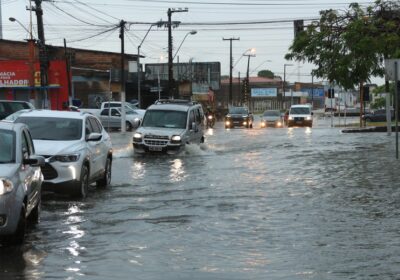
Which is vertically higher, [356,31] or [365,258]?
[356,31]

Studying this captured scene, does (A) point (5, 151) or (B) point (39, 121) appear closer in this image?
(A) point (5, 151)

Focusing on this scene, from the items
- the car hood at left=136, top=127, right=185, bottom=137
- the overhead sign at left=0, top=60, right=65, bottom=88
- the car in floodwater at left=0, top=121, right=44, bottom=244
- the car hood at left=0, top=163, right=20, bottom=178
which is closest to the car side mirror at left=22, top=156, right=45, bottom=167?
the car in floodwater at left=0, top=121, right=44, bottom=244

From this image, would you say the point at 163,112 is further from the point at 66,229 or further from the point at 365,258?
the point at 365,258

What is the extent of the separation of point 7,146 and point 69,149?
11.1ft

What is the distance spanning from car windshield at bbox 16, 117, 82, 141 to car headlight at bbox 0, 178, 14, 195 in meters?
5.11

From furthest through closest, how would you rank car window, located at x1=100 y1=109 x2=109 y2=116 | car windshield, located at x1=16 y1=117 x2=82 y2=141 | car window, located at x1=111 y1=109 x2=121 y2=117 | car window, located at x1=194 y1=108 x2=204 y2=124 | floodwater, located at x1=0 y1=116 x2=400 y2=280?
car window, located at x1=111 y1=109 x2=121 y2=117 < car window, located at x1=100 y1=109 x2=109 y2=116 < car window, located at x1=194 y1=108 x2=204 y2=124 < car windshield, located at x1=16 y1=117 x2=82 y2=141 < floodwater, located at x1=0 y1=116 x2=400 y2=280

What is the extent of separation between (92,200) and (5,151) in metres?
3.89

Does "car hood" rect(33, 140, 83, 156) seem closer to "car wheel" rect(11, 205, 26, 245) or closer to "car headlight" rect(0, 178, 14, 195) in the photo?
"car wheel" rect(11, 205, 26, 245)

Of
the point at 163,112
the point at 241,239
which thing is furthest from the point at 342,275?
the point at 163,112

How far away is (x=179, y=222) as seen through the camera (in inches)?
393

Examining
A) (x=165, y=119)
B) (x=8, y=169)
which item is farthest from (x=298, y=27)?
(x=8, y=169)

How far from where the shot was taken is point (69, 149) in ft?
39.7

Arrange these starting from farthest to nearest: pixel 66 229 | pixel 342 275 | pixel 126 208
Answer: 1. pixel 126 208
2. pixel 66 229
3. pixel 342 275

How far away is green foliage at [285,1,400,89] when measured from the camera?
77.8ft
